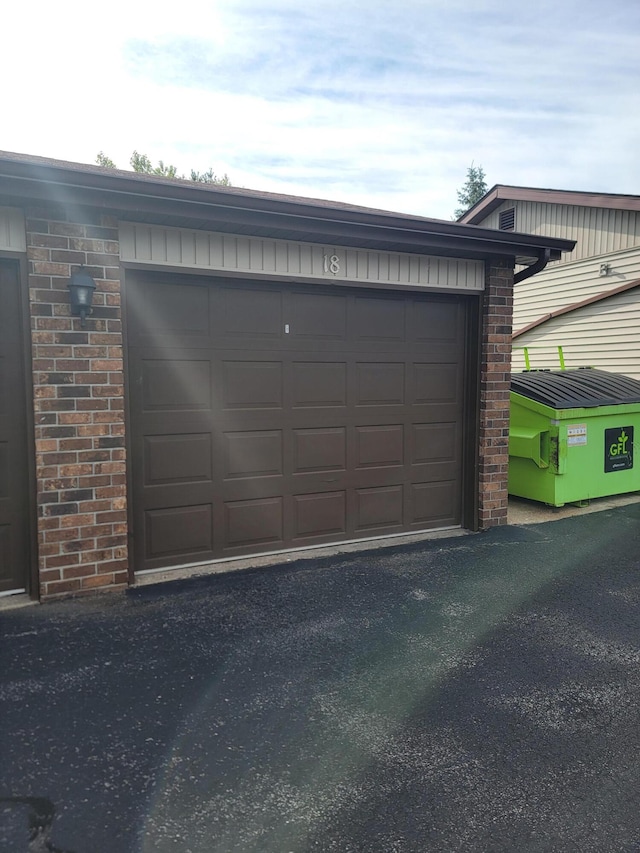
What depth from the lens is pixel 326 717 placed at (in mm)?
2891

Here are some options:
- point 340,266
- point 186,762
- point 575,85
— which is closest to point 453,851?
point 186,762

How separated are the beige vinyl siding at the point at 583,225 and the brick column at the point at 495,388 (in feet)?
14.8

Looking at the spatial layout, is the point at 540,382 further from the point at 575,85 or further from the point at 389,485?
the point at 575,85

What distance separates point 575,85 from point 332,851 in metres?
9.70

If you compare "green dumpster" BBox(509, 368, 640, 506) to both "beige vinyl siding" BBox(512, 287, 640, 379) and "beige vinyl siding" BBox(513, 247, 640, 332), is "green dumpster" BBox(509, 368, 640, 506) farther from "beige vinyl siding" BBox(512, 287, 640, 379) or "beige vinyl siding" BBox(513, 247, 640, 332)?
"beige vinyl siding" BBox(513, 247, 640, 332)

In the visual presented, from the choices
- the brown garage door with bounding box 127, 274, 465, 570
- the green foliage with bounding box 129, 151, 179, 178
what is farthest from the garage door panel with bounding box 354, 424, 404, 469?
the green foliage with bounding box 129, 151, 179, 178

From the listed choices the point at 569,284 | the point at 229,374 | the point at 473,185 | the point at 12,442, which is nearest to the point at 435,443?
the point at 229,374

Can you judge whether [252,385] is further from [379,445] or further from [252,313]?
[379,445]


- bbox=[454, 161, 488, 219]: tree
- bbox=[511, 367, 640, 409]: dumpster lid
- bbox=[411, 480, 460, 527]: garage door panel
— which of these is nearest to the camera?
bbox=[411, 480, 460, 527]: garage door panel

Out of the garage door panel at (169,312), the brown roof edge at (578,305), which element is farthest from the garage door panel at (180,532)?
the brown roof edge at (578,305)

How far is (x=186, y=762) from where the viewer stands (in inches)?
99.9

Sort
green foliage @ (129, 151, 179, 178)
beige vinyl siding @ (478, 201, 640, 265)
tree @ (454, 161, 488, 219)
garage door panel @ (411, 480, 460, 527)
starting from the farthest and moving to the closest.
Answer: tree @ (454, 161, 488, 219)
green foliage @ (129, 151, 179, 178)
beige vinyl siding @ (478, 201, 640, 265)
garage door panel @ (411, 480, 460, 527)

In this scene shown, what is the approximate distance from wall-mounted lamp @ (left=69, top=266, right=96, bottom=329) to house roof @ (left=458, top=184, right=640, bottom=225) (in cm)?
896

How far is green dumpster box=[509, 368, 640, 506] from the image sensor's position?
6.89 meters
